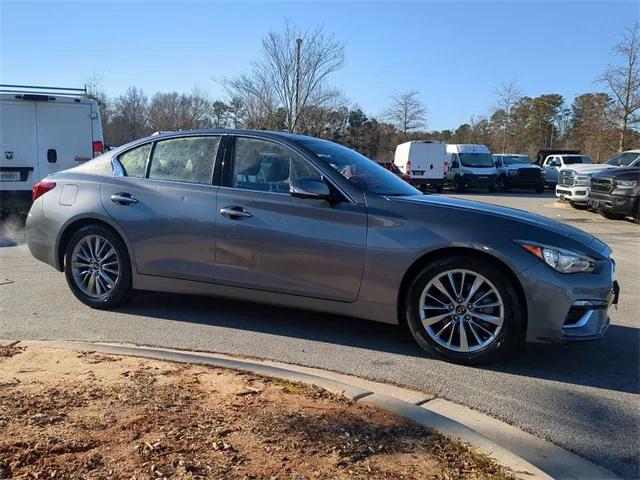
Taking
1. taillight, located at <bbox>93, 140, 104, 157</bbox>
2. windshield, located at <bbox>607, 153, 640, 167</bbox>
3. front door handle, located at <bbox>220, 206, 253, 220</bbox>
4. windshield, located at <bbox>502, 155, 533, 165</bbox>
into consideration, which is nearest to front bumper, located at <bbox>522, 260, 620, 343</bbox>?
front door handle, located at <bbox>220, 206, 253, 220</bbox>

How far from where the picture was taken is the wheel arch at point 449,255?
405 centimetres

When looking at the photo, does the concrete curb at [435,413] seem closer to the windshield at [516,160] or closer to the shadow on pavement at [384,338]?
the shadow on pavement at [384,338]

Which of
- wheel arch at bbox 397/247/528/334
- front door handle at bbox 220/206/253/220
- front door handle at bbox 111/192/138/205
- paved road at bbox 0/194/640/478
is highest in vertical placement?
front door handle at bbox 111/192/138/205

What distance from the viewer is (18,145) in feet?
33.9

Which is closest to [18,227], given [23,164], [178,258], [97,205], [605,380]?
[23,164]

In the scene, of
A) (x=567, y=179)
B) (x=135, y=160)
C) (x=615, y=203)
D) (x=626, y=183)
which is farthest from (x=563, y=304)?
(x=567, y=179)

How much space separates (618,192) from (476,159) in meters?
14.8

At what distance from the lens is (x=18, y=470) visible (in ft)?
8.05

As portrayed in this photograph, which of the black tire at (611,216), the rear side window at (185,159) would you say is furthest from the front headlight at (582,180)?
the rear side window at (185,159)

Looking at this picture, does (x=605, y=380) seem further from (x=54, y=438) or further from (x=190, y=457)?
(x=54, y=438)

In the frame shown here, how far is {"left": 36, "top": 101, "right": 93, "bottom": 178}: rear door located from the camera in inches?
413

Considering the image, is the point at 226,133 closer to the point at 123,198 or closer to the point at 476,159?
the point at 123,198

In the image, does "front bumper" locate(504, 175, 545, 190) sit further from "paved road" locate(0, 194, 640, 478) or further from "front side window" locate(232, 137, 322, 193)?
"front side window" locate(232, 137, 322, 193)

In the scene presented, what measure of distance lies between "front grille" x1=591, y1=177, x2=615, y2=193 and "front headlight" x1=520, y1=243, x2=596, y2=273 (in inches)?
468
